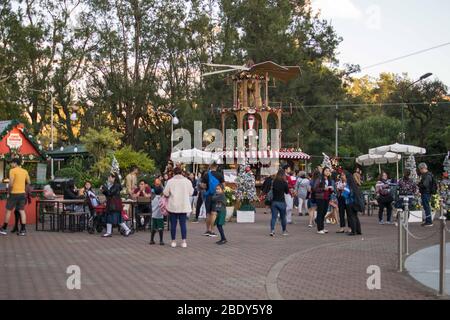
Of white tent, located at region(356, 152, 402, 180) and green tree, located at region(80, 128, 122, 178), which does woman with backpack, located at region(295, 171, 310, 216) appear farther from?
green tree, located at region(80, 128, 122, 178)

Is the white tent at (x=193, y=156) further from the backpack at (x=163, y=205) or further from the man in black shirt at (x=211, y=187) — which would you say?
the backpack at (x=163, y=205)

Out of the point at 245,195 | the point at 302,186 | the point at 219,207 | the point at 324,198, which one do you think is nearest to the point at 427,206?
the point at 324,198

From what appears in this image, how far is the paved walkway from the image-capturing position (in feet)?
30.0

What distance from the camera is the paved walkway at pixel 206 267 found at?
9.13m

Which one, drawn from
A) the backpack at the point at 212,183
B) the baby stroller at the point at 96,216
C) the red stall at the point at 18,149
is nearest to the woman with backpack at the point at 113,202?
the baby stroller at the point at 96,216

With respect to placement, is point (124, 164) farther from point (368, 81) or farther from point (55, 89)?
point (368, 81)

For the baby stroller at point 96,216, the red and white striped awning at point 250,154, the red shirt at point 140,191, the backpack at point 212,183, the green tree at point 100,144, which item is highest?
the green tree at point 100,144

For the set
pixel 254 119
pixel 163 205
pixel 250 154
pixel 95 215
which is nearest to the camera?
pixel 163 205

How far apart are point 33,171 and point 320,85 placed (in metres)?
29.8

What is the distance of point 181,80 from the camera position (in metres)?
55.6

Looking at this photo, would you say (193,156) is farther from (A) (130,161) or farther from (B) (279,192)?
(B) (279,192)

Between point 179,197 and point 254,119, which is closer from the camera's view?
point 179,197

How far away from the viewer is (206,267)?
11734 millimetres
